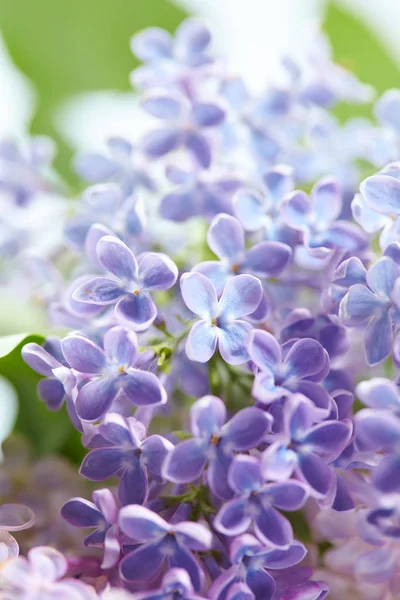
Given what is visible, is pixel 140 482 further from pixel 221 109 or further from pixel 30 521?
pixel 221 109

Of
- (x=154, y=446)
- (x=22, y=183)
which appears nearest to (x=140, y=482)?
(x=154, y=446)

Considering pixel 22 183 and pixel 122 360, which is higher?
pixel 122 360

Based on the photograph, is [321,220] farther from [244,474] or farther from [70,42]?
[70,42]

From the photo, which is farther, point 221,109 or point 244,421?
point 221,109

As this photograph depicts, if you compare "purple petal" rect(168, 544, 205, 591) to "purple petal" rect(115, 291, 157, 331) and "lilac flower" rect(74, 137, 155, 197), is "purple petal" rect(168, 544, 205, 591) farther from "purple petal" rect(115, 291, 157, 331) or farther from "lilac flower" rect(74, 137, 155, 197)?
"lilac flower" rect(74, 137, 155, 197)

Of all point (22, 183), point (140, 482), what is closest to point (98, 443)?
point (140, 482)

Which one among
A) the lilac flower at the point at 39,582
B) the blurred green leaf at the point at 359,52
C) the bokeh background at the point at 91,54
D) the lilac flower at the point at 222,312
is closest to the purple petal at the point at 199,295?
the lilac flower at the point at 222,312

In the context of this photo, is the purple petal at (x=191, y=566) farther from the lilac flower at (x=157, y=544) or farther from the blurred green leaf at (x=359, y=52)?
the blurred green leaf at (x=359, y=52)

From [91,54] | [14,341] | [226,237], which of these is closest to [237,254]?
[226,237]
